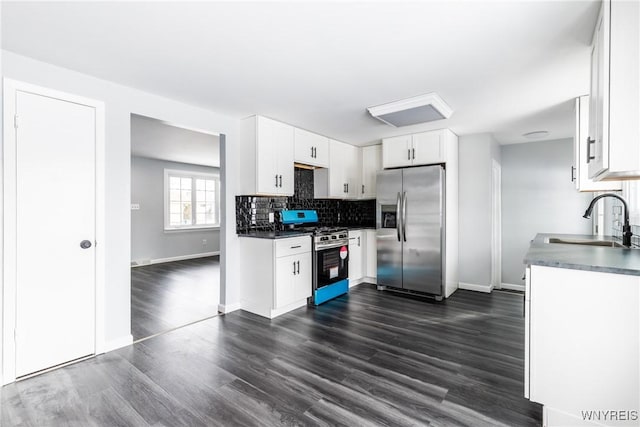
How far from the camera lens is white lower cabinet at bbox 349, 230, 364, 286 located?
464 cm

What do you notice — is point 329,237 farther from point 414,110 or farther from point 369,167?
point 414,110

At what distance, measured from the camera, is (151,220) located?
678 cm

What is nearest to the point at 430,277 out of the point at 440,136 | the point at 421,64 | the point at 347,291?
the point at 347,291

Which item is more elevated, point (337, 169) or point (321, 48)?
point (321, 48)

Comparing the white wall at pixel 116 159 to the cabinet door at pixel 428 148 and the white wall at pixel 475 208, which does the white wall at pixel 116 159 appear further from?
the white wall at pixel 475 208

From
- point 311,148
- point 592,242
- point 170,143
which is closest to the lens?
point 592,242

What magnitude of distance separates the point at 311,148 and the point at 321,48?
7.42 feet

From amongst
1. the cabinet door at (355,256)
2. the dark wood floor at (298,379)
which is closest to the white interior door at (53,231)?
the dark wood floor at (298,379)

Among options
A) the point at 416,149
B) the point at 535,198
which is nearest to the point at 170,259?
the point at 416,149

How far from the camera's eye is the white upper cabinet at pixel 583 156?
2746mm

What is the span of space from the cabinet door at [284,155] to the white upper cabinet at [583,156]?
2996 millimetres

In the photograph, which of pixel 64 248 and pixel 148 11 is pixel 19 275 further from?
pixel 148 11

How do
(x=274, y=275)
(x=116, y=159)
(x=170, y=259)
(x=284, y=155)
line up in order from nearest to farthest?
(x=116, y=159), (x=274, y=275), (x=284, y=155), (x=170, y=259)

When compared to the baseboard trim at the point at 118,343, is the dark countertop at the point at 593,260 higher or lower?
higher
